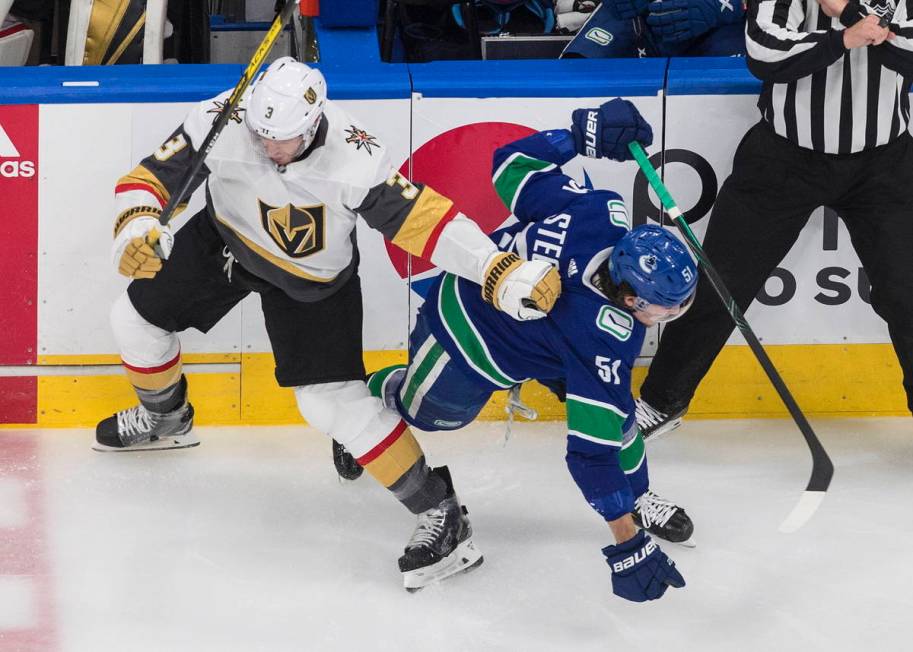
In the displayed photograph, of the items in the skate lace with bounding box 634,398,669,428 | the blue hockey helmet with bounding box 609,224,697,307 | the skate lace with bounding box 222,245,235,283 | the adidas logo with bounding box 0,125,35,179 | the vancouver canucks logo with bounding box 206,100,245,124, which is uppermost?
the vancouver canucks logo with bounding box 206,100,245,124

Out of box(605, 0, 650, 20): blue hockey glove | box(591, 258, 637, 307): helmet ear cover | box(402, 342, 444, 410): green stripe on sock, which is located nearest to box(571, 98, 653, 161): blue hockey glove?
box(591, 258, 637, 307): helmet ear cover

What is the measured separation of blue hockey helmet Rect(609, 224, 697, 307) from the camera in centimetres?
310

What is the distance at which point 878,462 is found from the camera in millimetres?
4086

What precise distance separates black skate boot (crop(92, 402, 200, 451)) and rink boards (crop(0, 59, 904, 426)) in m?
0.22

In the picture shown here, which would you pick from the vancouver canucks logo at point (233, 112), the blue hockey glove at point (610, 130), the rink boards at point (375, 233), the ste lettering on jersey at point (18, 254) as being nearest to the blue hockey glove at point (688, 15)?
the rink boards at point (375, 233)

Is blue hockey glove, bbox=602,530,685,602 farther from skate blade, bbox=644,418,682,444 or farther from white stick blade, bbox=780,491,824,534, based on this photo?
skate blade, bbox=644,418,682,444

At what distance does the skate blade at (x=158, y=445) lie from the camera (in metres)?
4.10

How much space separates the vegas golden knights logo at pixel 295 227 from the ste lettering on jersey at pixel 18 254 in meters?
1.01

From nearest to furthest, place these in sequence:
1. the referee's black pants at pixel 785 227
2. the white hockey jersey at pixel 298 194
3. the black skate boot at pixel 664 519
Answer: the white hockey jersey at pixel 298 194
the black skate boot at pixel 664 519
the referee's black pants at pixel 785 227

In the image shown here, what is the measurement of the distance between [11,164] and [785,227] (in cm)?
213

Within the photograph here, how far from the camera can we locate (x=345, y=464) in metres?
3.93

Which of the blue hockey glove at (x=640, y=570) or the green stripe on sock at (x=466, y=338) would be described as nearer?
the blue hockey glove at (x=640, y=570)

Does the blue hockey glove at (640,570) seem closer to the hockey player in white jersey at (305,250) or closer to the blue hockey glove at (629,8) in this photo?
the hockey player in white jersey at (305,250)

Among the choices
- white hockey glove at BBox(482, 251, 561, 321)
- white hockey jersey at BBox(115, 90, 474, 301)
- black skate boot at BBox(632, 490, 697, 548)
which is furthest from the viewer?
black skate boot at BBox(632, 490, 697, 548)
